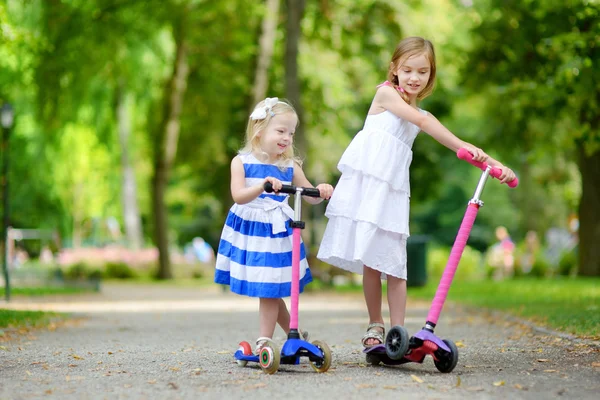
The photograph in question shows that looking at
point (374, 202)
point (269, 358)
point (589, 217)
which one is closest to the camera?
point (269, 358)

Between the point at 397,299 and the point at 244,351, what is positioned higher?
the point at 397,299

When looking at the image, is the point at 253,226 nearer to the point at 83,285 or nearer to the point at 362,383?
the point at 362,383

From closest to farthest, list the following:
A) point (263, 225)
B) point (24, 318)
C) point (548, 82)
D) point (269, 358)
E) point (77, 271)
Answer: point (269, 358), point (263, 225), point (24, 318), point (548, 82), point (77, 271)

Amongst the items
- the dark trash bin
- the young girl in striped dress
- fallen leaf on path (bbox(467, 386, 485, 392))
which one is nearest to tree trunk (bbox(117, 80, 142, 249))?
the dark trash bin

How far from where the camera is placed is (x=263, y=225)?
21.2 ft

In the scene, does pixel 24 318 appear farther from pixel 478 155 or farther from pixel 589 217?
pixel 589 217

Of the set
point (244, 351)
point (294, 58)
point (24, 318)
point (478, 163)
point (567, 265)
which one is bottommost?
point (567, 265)

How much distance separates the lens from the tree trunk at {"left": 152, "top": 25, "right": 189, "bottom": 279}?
30.4 m

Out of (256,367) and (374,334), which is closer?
(374,334)

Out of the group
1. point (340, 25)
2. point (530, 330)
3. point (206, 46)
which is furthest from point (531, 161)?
point (206, 46)

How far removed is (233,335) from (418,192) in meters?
24.6

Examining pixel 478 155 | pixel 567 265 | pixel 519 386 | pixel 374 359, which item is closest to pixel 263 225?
pixel 374 359

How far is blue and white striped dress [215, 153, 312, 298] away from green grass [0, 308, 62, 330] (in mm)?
4536

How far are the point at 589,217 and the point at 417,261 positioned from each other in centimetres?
553
